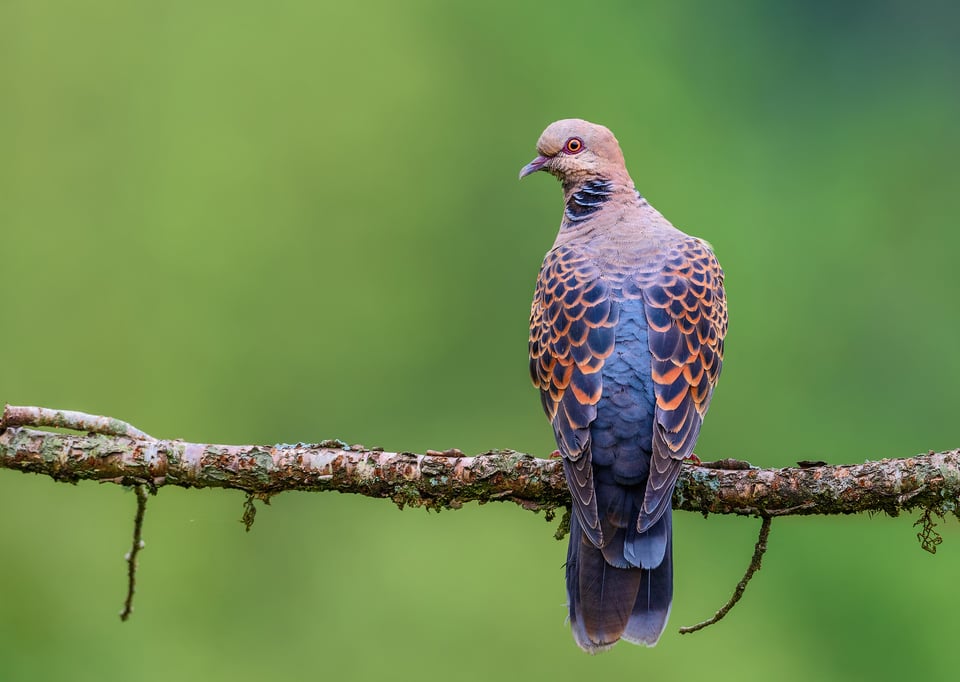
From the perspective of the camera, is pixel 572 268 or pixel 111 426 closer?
pixel 111 426

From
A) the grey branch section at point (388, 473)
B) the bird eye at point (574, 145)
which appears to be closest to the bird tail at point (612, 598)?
the grey branch section at point (388, 473)

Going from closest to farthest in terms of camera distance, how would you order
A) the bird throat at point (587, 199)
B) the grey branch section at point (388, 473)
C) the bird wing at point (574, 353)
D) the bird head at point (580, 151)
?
the grey branch section at point (388, 473) < the bird wing at point (574, 353) < the bird throat at point (587, 199) < the bird head at point (580, 151)

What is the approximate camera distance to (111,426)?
4117 mm

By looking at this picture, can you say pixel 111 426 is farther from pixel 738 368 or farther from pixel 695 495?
pixel 738 368

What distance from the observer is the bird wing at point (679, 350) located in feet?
14.1

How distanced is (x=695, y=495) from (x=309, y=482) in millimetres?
1410

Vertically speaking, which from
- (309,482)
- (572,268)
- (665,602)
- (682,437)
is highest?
(572,268)

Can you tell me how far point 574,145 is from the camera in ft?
19.6

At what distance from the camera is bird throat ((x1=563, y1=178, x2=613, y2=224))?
5.74m

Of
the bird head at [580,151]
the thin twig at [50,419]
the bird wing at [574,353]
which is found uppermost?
the bird head at [580,151]

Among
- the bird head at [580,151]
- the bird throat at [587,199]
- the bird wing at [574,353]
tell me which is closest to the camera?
the bird wing at [574,353]

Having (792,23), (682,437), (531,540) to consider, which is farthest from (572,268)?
(792,23)

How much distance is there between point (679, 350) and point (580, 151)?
1588mm

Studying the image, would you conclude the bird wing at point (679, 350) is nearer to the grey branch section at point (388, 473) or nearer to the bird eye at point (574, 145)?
the grey branch section at point (388, 473)
